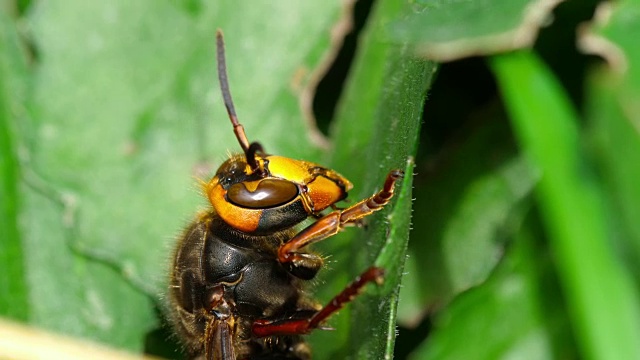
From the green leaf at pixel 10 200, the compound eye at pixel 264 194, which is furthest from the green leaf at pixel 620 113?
the green leaf at pixel 10 200

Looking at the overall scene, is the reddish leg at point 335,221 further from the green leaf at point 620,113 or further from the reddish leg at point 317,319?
the green leaf at point 620,113

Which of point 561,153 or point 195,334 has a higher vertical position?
point 561,153

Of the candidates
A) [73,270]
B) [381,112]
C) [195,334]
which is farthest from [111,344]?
[381,112]

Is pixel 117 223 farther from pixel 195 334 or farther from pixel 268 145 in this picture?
pixel 195 334

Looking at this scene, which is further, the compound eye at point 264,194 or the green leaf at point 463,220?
the green leaf at point 463,220

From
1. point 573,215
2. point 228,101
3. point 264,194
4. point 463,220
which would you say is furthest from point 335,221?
point 463,220

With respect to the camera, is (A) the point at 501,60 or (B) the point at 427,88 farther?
(A) the point at 501,60
